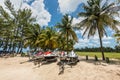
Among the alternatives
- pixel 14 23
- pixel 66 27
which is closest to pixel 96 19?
pixel 66 27

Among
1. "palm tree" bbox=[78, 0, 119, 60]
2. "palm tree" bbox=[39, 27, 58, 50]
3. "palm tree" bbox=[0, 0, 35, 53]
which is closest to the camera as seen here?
"palm tree" bbox=[78, 0, 119, 60]

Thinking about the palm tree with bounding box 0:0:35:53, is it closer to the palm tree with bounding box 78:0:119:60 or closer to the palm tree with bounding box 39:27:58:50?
the palm tree with bounding box 39:27:58:50

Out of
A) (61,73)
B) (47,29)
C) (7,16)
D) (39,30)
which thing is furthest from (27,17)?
(61,73)

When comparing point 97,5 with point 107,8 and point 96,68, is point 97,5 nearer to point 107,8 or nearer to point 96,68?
point 107,8

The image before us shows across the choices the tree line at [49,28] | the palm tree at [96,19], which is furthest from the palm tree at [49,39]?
the palm tree at [96,19]

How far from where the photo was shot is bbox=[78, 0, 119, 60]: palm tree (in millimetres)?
25209

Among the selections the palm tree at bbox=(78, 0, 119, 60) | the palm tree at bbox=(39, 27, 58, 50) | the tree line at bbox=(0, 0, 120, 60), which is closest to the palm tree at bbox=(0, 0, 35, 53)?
the tree line at bbox=(0, 0, 120, 60)

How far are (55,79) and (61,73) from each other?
1.41 metres

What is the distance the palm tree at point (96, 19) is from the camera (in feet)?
82.7

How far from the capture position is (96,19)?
2605 centimetres

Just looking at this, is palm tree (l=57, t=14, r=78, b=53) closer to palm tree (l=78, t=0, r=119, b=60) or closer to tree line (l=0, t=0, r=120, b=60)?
tree line (l=0, t=0, r=120, b=60)

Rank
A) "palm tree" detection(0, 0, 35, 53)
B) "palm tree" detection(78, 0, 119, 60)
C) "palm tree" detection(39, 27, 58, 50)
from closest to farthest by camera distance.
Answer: "palm tree" detection(78, 0, 119, 60) < "palm tree" detection(39, 27, 58, 50) < "palm tree" detection(0, 0, 35, 53)

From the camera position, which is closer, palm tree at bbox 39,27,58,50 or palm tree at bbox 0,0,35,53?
palm tree at bbox 39,27,58,50

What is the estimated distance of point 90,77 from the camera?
17453mm
